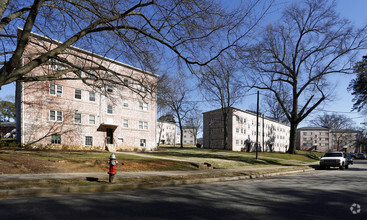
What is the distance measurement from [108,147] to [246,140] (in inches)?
1453

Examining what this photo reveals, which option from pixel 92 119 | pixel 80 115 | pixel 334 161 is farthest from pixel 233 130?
pixel 80 115

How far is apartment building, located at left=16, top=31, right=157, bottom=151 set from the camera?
71.9ft

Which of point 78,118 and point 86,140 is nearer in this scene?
point 78,118

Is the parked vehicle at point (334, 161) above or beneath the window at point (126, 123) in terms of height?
beneath

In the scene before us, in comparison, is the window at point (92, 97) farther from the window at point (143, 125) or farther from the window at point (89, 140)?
the window at point (143, 125)

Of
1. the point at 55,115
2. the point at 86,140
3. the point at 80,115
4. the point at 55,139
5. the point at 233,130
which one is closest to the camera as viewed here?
the point at 55,139

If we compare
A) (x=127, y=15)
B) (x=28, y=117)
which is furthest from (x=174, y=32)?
(x=28, y=117)

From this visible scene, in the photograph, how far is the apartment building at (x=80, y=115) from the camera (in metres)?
21.9

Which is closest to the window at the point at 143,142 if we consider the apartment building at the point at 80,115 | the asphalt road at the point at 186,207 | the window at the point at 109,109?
the apartment building at the point at 80,115

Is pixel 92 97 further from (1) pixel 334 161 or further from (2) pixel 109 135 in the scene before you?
(1) pixel 334 161

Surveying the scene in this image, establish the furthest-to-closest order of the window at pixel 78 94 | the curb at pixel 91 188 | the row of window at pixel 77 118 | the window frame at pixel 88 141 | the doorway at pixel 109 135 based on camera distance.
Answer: the doorway at pixel 109 135
the window frame at pixel 88 141
the window at pixel 78 94
the row of window at pixel 77 118
the curb at pixel 91 188

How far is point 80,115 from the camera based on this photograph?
26219mm

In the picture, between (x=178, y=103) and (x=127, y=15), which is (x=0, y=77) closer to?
(x=127, y=15)

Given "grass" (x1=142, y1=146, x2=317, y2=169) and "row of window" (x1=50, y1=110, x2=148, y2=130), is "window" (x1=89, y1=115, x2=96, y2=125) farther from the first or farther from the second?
"grass" (x1=142, y1=146, x2=317, y2=169)
